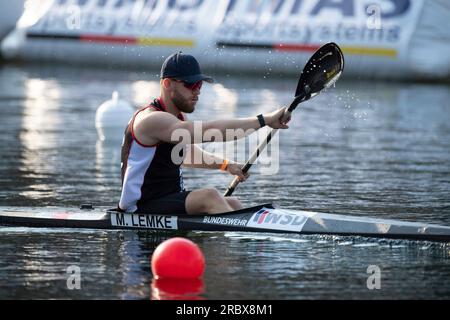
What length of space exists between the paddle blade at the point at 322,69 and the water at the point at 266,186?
144 cm

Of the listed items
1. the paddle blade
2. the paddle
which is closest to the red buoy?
the paddle

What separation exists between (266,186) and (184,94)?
3502mm

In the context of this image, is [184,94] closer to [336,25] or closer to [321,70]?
[321,70]

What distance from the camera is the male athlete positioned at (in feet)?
32.9

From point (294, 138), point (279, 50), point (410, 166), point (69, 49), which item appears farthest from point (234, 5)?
point (410, 166)

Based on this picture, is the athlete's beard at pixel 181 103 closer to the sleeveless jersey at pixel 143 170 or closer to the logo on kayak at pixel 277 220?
the sleeveless jersey at pixel 143 170

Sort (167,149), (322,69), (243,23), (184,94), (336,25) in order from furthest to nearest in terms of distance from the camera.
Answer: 1. (243,23)
2. (336,25)
3. (322,69)
4. (167,149)
5. (184,94)

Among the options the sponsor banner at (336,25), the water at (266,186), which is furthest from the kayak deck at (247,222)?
the sponsor banner at (336,25)

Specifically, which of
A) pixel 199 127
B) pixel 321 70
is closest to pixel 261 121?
pixel 199 127

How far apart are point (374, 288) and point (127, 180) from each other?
286cm

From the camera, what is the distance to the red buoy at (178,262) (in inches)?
332

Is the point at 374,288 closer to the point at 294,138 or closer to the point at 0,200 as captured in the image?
the point at 0,200

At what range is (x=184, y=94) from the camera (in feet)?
33.3

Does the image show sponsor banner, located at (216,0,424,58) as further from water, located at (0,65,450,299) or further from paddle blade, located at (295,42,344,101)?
paddle blade, located at (295,42,344,101)
